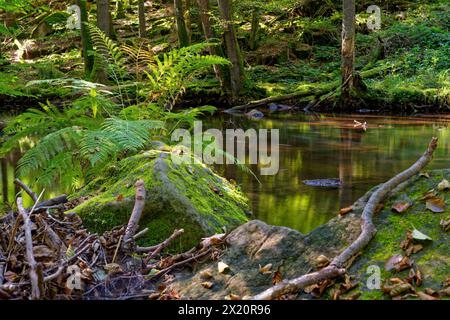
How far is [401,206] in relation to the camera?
296 cm

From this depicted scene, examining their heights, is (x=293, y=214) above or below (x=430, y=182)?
below

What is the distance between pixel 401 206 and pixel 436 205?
184 mm

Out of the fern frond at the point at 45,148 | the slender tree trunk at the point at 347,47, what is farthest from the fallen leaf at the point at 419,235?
the slender tree trunk at the point at 347,47

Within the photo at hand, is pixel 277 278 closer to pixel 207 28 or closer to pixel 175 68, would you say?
pixel 175 68

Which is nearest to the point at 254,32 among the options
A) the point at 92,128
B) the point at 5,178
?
the point at 5,178

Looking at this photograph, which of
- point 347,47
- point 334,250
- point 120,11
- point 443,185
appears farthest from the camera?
point 120,11

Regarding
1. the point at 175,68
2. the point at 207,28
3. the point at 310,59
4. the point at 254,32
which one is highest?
the point at 254,32

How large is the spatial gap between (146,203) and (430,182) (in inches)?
72.1

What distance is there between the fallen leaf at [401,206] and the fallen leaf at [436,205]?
11cm
